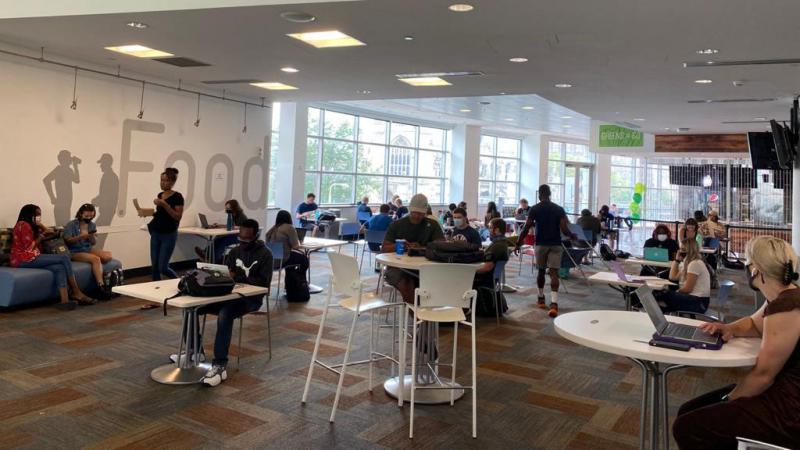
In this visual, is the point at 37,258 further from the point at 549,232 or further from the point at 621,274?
the point at 621,274

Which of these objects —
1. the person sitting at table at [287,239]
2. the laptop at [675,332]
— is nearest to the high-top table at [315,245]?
the person sitting at table at [287,239]

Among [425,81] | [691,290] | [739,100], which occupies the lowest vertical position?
[691,290]

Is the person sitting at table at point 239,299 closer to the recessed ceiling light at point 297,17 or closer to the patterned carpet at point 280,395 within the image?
the patterned carpet at point 280,395

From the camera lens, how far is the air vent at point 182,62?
704 centimetres

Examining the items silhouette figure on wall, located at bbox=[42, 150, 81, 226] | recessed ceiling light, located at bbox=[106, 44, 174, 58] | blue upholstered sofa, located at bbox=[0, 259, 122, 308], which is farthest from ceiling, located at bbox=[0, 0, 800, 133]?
blue upholstered sofa, located at bbox=[0, 259, 122, 308]

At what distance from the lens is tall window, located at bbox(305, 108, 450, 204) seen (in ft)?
47.3

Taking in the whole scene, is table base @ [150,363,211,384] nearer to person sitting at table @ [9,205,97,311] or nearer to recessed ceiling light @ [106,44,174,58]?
person sitting at table @ [9,205,97,311]

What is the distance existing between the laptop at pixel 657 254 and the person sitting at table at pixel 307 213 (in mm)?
7233

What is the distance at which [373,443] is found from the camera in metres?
3.20

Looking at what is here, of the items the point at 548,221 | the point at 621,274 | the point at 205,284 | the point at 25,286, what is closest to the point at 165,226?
the point at 25,286

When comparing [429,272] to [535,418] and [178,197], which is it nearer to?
[535,418]

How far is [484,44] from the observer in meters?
5.70

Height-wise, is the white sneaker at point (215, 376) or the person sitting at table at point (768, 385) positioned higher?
the person sitting at table at point (768, 385)

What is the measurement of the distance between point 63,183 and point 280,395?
5.12 meters
